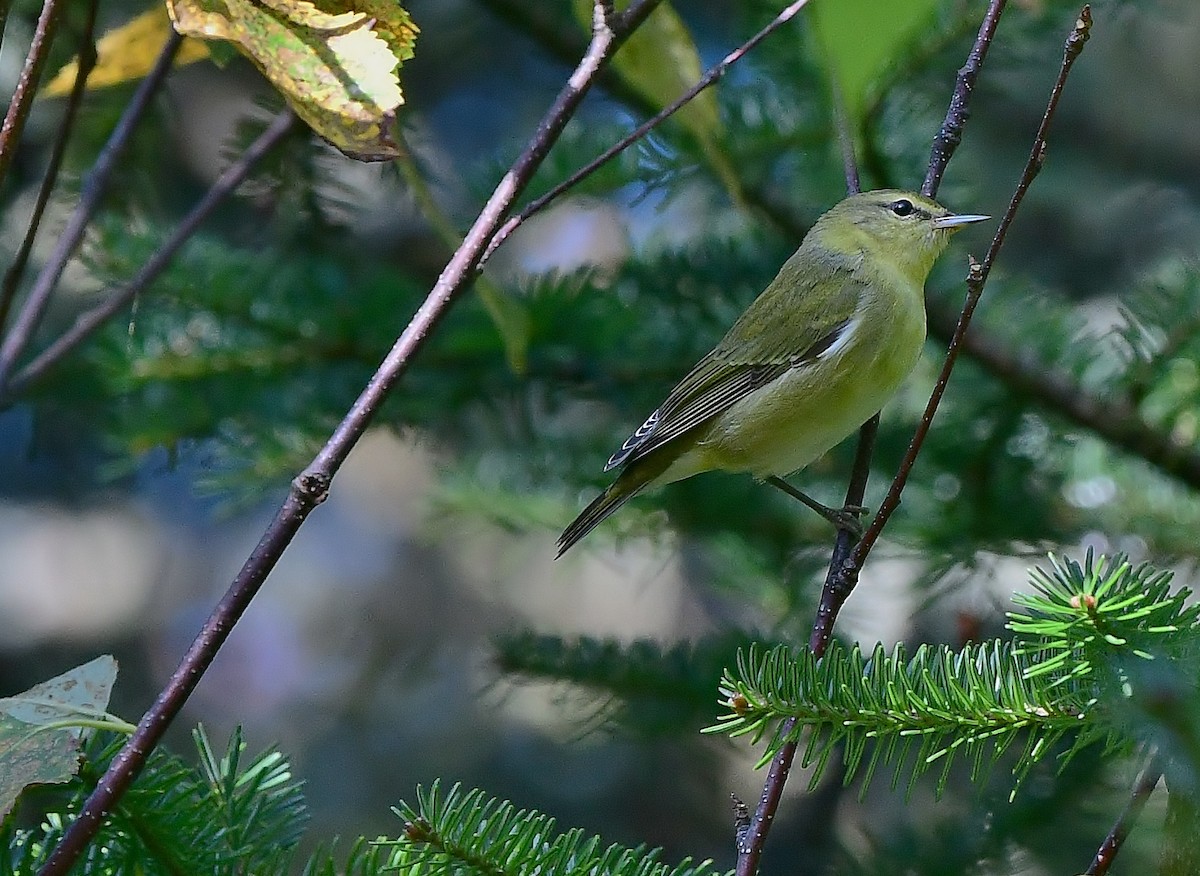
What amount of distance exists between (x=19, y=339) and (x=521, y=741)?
2.50 m

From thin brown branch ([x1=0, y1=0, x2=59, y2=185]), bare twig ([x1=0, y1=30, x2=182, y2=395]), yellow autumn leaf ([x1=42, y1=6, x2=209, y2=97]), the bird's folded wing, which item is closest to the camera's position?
thin brown branch ([x1=0, y1=0, x2=59, y2=185])

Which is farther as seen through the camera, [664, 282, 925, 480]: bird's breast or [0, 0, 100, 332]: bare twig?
[664, 282, 925, 480]: bird's breast

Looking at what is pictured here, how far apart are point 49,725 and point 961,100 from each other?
1.05 meters

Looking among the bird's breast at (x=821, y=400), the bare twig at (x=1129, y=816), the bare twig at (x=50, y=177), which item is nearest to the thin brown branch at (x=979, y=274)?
the bare twig at (x=1129, y=816)

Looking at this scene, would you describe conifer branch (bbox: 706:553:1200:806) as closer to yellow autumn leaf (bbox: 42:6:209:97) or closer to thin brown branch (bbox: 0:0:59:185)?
thin brown branch (bbox: 0:0:59:185)

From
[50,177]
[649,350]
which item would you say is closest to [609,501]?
[649,350]

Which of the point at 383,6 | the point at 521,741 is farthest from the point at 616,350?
the point at 521,741

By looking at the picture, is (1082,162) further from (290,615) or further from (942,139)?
(290,615)

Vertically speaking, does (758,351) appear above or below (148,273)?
above

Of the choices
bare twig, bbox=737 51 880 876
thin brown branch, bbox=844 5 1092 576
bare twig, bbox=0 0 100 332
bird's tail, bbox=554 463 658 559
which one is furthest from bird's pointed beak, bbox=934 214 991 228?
bare twig, bbox=0 0 100 332

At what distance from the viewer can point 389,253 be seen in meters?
3.32

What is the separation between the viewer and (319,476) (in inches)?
33.8

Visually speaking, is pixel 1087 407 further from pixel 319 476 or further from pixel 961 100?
pixel 319 476

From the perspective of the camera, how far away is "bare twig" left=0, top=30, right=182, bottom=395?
1300 millimetres
